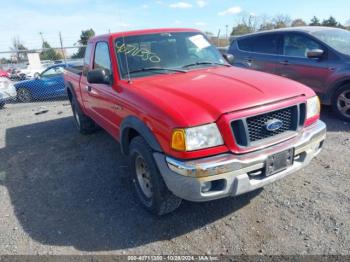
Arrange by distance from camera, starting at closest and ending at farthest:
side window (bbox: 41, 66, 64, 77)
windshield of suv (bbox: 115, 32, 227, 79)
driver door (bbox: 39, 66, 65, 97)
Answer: windshield of suv (bbox: 115, 32, 227, 79), driver door (bbox: 39, 66, 65, 97), side window (bbox: 41, 66, 64, 77)

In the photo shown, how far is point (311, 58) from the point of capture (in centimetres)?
600

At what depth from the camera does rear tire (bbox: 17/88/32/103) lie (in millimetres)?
11680

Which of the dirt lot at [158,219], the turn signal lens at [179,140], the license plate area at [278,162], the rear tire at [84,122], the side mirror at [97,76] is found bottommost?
the dirt lot at [158,219]

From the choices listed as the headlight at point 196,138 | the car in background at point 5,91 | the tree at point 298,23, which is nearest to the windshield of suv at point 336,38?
the headlight at point 196,138

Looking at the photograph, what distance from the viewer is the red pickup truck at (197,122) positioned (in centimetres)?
258

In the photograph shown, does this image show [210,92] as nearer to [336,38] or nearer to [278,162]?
[278,162]

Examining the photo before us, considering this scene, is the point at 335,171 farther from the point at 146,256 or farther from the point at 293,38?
the point at 293,38

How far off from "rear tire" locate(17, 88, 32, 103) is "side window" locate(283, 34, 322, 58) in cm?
945

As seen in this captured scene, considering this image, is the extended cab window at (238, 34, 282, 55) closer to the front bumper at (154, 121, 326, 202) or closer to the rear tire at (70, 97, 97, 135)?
the rear tire at (70, 97, 97, 135)

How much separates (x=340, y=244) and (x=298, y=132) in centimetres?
105

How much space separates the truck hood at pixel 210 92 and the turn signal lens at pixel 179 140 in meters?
0.08

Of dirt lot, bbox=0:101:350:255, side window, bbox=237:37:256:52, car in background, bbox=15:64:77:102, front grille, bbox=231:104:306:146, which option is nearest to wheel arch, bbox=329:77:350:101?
dirt lot, bbox=0:101:350:255

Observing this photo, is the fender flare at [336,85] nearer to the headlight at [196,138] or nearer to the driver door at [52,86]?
the headlight at [196,138]

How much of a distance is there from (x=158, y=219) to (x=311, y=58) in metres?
4.60
